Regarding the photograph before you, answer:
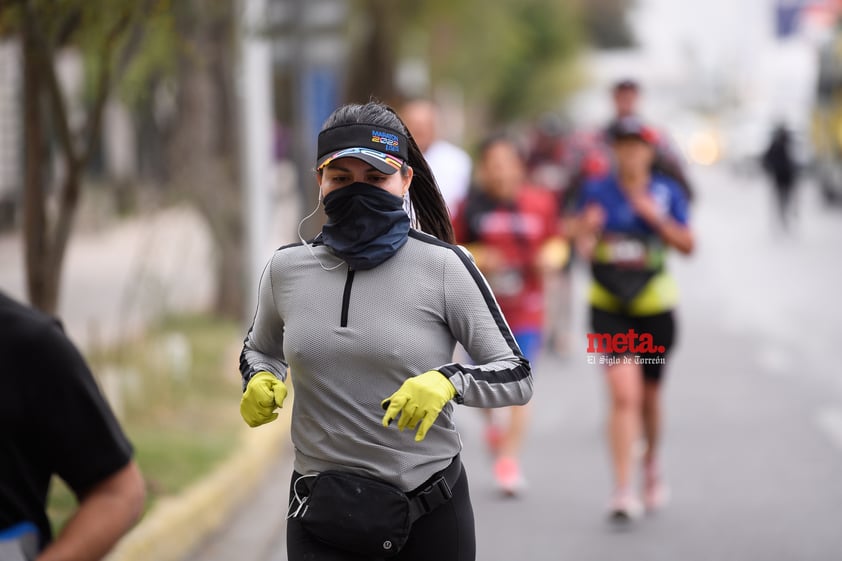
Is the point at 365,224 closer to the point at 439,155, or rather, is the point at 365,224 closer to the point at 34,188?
the point at 34,188

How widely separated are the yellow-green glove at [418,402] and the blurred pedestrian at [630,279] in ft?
11.0

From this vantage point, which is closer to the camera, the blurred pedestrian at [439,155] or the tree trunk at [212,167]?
the blurred pedestrian at [439,155]

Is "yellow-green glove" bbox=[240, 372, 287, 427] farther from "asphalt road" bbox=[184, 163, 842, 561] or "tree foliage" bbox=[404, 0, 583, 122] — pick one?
"tree foliage" bbox=[404, 0, 583, 122]

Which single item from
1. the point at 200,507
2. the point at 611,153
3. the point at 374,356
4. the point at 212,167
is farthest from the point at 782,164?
the point at 374,356

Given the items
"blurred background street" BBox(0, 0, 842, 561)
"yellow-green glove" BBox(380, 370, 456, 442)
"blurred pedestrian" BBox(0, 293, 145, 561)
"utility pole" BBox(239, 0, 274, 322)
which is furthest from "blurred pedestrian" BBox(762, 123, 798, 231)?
"blurred pedestrian" BBox(0, 293, 145, 561)

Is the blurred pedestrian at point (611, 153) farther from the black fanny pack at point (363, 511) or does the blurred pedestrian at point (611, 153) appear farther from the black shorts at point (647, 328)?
the black fanny pack at point (363, 511)

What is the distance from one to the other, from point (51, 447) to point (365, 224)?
0.95 m

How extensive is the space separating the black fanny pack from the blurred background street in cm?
89

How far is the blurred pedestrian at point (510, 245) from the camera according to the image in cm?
708

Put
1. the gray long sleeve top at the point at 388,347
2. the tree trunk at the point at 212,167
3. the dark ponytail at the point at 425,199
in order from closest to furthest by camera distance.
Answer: the gray long sleeve top at the point at 388,347, the dark ponytail at the point at 425,199, the tree trunk at the point at 212,167

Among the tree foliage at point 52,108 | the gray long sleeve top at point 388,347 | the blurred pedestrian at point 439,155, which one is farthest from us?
the blurred pedestrian at point 439,155

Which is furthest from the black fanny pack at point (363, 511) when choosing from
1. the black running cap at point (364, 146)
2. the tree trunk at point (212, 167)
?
the tree trunk at point (212, 167)

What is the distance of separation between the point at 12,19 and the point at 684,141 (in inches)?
3118

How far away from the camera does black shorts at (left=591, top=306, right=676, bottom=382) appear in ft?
20.6
